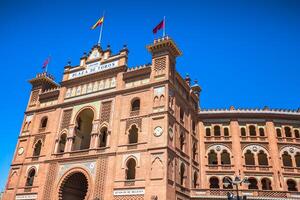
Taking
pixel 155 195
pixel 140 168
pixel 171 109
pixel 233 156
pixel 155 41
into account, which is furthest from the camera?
pixel 233 156

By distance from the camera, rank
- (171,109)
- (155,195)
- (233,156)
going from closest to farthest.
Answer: (155,195) → (171,109) → (233,156)

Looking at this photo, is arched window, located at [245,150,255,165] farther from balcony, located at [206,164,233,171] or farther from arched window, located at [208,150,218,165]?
arched window, located at [208,150,218,165]

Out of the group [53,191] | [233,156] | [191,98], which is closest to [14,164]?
[53,191]

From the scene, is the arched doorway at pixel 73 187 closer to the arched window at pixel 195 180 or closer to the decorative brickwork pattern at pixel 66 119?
the decorative brickwork pattern at pixel 66 119

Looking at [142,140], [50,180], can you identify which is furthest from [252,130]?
[50,180]

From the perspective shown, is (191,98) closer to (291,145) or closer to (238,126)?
(238,126)

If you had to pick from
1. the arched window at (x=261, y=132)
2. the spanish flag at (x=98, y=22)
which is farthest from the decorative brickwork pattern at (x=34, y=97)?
the arched window at (x=261, y=132)

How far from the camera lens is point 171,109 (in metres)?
27.3

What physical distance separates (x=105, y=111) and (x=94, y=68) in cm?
551

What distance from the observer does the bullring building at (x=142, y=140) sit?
25859 millimetres

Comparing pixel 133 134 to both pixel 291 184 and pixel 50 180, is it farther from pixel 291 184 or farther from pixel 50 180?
pixel 291 184

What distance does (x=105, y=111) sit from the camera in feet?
98.0

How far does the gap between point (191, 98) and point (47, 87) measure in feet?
57.1

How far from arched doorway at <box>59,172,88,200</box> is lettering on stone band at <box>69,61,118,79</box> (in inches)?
420
